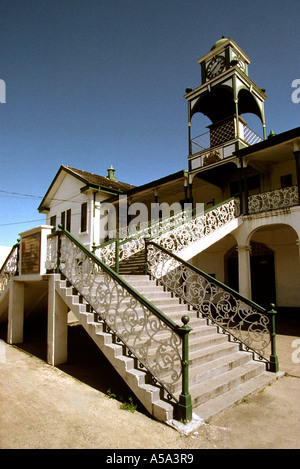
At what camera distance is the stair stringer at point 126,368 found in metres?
3.79

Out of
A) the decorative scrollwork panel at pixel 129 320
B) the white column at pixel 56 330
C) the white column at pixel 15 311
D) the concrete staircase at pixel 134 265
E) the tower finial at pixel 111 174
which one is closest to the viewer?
the decorative scrollwork panel at pixel 129 320

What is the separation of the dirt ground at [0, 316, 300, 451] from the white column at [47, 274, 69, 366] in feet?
1.75

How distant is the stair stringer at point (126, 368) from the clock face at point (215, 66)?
13675mm

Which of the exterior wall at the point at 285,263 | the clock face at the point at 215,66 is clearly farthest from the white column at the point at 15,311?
the clock face at the point at 215,66

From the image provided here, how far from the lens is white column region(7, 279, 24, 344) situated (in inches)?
329

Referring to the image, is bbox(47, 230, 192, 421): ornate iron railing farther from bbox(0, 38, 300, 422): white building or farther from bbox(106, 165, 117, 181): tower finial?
bbox(106, 165, 117, 181): tower finial

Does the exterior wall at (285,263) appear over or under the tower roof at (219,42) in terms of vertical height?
under

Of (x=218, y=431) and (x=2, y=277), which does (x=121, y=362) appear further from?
(x=2, y=277)

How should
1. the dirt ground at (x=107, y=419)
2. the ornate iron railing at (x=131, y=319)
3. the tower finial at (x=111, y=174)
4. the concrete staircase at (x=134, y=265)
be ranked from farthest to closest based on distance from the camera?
the tower finial at (x=111, y=174)
the concrete staircase at (x=134, y=265)
the ornate iron railing at (x=131, y=319)
the dirt ground at (x=107, y=419)

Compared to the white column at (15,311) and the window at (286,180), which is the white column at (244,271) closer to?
the window at (286,180)

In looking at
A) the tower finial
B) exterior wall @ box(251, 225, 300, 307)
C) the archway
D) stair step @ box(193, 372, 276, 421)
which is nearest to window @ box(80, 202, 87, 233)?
the tower finial

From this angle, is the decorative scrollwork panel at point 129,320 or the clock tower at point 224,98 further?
the clock tower at point 224,98

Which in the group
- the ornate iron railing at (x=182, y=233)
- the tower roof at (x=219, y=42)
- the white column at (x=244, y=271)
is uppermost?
the tower roof at (x=219, y=42)
